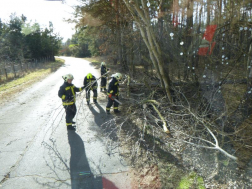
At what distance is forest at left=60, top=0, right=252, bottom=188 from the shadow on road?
107cm

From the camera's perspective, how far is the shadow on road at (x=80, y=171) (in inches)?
136

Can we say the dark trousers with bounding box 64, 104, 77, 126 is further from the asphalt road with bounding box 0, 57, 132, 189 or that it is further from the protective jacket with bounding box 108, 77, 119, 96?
the protective jacket with bounding box 108, 77, 119, 96

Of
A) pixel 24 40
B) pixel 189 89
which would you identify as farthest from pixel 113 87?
pixel 24 40

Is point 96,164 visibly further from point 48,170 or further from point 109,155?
point 48,170

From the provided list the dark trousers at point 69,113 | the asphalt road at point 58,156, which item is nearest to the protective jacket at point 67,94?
the dark trousers at point 69,113

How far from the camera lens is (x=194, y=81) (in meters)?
6.90

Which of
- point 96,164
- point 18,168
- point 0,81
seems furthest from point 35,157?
point 0,81

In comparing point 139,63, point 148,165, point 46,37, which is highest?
point 46,37

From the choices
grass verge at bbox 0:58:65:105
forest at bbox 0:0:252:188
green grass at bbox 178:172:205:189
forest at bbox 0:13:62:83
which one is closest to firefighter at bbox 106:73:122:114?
forest at bbox 0:0:252:188

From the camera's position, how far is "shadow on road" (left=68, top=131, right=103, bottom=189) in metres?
3.45

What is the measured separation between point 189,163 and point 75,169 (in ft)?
7.56

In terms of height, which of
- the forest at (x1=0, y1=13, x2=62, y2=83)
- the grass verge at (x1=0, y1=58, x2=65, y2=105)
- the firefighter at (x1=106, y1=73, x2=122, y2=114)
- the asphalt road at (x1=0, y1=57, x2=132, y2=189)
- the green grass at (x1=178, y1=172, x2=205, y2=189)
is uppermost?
the forest at (x1=0, y1=13, x2=62, y2=83)

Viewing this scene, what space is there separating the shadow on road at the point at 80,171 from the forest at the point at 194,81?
1.07 m

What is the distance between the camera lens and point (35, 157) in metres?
4.33
